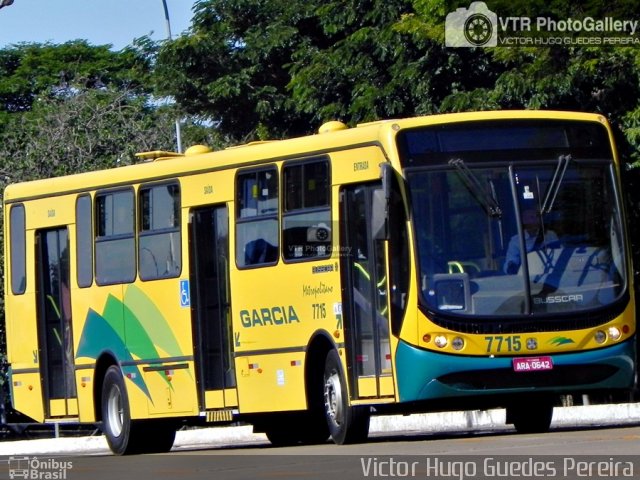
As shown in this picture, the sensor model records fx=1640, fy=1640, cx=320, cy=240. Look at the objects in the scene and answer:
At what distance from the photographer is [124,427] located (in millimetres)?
18641

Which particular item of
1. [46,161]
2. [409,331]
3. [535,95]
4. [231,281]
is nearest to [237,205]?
[231,281]

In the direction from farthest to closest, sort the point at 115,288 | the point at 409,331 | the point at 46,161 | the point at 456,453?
the point at 46,161 → the point at 115,288 → the point at 409,331 → the point at 456,453

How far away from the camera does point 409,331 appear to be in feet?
47.9

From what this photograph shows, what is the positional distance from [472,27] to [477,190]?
7.94m

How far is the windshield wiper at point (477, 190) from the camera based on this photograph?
48.3ft

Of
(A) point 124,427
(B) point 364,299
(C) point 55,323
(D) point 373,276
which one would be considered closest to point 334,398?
(B) point 364,299

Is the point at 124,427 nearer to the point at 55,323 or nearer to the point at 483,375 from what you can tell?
the point at 55,323

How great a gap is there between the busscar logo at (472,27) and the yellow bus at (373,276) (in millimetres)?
5098

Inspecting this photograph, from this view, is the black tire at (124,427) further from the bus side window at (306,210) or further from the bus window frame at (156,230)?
the bus side window at (306,210)

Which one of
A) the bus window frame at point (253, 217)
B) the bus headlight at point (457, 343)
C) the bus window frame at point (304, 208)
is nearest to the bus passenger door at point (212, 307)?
the bus window frame at point (253, 217)

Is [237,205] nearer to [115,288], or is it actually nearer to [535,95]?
[115,288]

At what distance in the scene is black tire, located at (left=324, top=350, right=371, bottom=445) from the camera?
15.2m

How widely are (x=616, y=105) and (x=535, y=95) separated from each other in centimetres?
115

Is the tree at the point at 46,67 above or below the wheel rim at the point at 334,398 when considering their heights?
above
